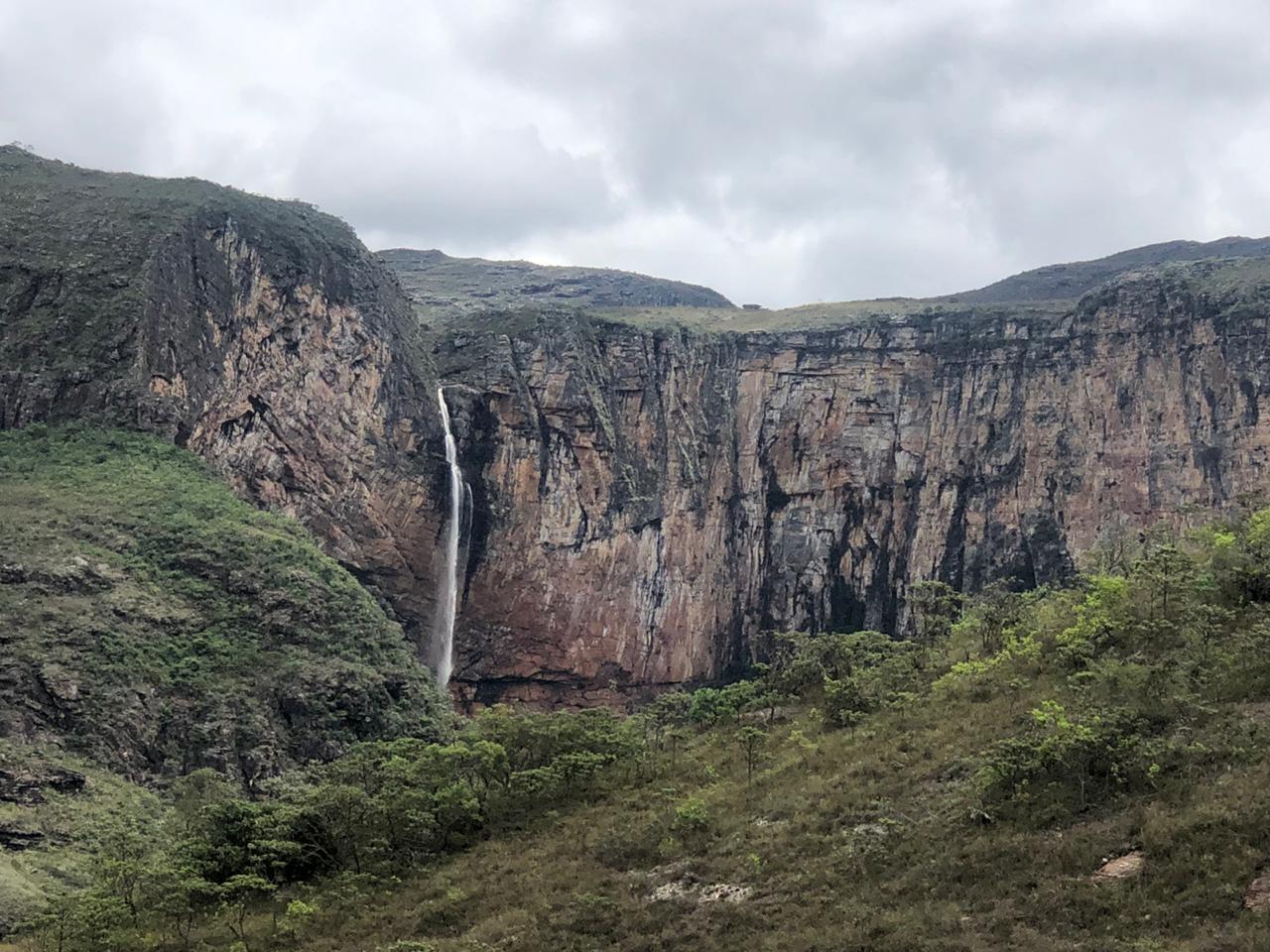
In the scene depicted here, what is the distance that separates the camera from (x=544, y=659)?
5375 cm

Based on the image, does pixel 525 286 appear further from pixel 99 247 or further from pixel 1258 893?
pixel 1258 893

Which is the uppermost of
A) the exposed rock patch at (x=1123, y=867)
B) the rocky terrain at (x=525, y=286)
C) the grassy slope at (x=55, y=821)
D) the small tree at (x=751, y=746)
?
the rocky terrain at (x=525, y=286)

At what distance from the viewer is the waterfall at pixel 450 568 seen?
50312 millimetres

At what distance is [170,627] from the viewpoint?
107 ft

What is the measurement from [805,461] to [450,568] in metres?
19.8

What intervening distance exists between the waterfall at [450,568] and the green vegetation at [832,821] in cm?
2435

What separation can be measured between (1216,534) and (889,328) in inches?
1464

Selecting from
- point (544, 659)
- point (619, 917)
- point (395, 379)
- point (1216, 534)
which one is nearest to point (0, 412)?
point (395, 379)

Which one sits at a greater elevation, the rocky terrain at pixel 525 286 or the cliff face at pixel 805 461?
the rocky terrain at pixel 525 286

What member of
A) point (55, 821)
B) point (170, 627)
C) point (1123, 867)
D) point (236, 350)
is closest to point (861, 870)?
point (1123, 867)

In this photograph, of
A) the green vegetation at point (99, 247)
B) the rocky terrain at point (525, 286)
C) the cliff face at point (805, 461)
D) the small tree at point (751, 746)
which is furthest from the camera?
the rocky terrain at point (525, 286)

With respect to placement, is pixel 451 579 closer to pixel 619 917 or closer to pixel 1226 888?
pixel 619 917

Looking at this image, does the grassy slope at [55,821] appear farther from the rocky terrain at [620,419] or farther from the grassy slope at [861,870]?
the rocky terrain at [620,419]

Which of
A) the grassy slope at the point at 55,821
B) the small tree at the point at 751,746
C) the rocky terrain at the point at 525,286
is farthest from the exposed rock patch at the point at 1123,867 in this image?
the rocky terrain at the point at 525,286
